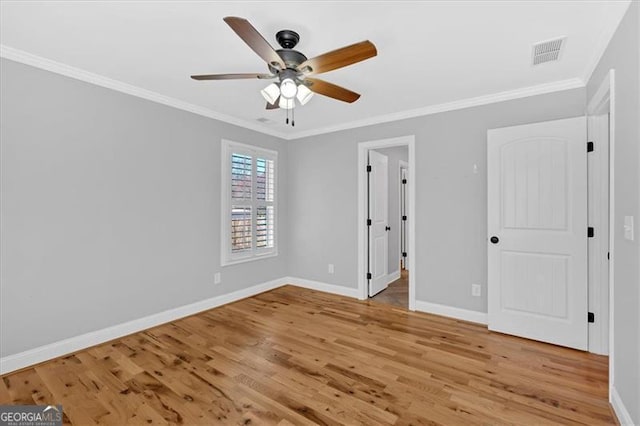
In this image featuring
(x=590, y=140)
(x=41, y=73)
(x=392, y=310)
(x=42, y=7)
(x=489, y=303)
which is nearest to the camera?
(x=42, y=7)

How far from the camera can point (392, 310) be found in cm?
377

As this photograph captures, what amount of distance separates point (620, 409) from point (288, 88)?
2917 millimetres

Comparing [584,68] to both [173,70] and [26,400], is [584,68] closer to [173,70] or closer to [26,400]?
[173,70]

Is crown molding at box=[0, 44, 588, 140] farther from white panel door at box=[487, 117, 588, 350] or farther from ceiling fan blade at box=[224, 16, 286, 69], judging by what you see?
ceiling fan blade at box=[224, 16, 286, 69]

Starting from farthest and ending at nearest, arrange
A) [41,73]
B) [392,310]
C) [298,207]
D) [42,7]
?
[298,207] → [392,310] → [41,73] → [42,7]

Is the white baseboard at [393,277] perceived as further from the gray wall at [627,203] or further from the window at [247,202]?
the gray wall at [627,203]

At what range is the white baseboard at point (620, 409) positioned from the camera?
1661 mm

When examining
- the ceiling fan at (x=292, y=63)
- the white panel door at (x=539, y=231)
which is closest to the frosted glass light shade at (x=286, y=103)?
the ceiling fan at (x=292, y=63)

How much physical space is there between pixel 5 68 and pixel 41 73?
217 mm

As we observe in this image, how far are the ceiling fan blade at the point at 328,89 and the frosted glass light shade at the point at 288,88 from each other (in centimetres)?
16

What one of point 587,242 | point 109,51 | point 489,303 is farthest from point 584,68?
point 109,51

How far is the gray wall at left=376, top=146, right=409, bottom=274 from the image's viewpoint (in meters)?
5.26

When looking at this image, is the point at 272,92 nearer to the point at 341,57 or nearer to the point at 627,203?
the point at 341,57

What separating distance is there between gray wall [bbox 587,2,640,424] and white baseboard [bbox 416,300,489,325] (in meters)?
1.40
